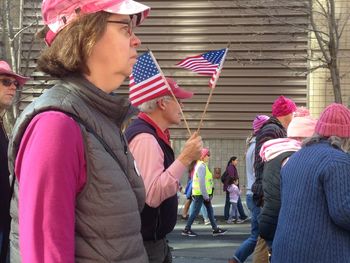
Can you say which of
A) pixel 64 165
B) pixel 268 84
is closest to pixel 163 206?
pixel 64 165

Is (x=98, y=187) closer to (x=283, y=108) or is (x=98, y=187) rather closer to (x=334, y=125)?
(x=334, y=125)

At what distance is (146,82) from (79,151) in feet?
9.28

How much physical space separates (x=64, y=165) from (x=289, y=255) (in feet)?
7.58

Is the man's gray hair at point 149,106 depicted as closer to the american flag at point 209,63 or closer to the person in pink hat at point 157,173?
the person in pink hat at point 157,173

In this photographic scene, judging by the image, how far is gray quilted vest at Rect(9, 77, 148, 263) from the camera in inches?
79.8

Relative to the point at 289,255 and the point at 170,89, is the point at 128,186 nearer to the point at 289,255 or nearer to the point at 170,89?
the point at 289,255

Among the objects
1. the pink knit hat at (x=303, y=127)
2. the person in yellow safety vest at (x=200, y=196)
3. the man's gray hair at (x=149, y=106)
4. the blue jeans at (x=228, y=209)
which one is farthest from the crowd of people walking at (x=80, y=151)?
the blue jeans at (x=228, y=209)

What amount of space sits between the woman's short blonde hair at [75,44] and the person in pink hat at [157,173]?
1.84 meters

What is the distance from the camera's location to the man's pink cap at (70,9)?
218 cm

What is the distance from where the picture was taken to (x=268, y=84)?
19.0 meters

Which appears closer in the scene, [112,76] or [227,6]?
[112,76]

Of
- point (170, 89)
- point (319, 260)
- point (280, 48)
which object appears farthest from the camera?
point (280, 48)

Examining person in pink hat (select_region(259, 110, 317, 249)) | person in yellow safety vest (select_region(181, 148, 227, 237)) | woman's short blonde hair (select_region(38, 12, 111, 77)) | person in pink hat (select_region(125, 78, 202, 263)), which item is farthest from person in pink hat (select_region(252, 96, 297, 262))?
person in yellow safety vest (select_region(181, 148, 227, 237))

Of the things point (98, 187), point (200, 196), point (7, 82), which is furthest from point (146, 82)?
point (200, 196)
